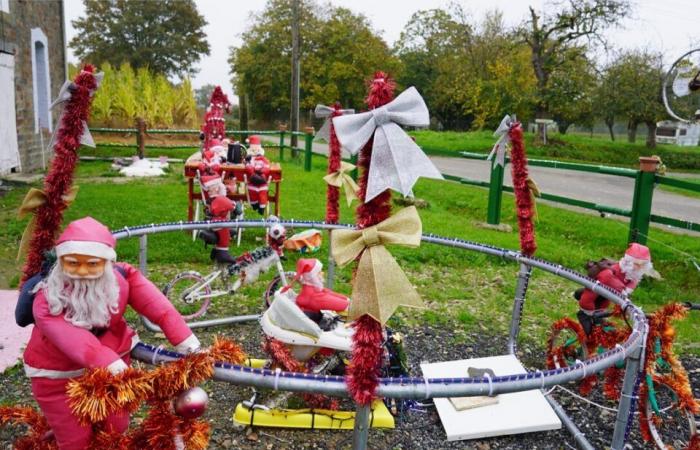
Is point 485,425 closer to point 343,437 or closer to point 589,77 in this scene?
point 343,437

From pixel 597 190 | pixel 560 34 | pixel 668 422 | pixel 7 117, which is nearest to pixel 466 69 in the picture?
→ pixel 560 34

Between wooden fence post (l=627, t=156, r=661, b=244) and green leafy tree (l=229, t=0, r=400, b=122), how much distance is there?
27.0 meters

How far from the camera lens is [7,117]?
1092 cm

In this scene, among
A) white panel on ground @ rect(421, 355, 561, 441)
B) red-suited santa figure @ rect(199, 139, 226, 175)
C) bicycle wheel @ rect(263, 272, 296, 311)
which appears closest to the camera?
white panel on ground @ rect(421, 355, 561, 441)

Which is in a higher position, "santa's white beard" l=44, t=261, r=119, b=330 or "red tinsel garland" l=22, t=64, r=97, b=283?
"red tinsel garland" l=22, t=64, r=97, b=283

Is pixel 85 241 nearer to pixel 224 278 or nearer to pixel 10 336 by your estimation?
pixel 10 336

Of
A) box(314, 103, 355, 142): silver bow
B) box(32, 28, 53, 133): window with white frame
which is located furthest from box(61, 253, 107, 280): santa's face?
box(32, 28, 53, 133): window with white frame

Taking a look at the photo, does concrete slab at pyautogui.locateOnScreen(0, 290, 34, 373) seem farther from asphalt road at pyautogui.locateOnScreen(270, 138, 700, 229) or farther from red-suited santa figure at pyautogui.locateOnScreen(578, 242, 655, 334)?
asphalt road at pyautogui.locateOnScreen(270, 138, 700, 229)

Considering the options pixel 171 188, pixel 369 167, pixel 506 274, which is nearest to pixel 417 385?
pixel 369 167

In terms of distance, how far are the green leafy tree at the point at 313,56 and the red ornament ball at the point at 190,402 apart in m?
31.8

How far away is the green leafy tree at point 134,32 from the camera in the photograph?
3838cm

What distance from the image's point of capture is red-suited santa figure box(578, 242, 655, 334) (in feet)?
12.2

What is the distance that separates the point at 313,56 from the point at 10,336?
103ft

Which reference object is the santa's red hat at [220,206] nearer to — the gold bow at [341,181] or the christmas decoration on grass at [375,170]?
the gold bow at [341,181]
